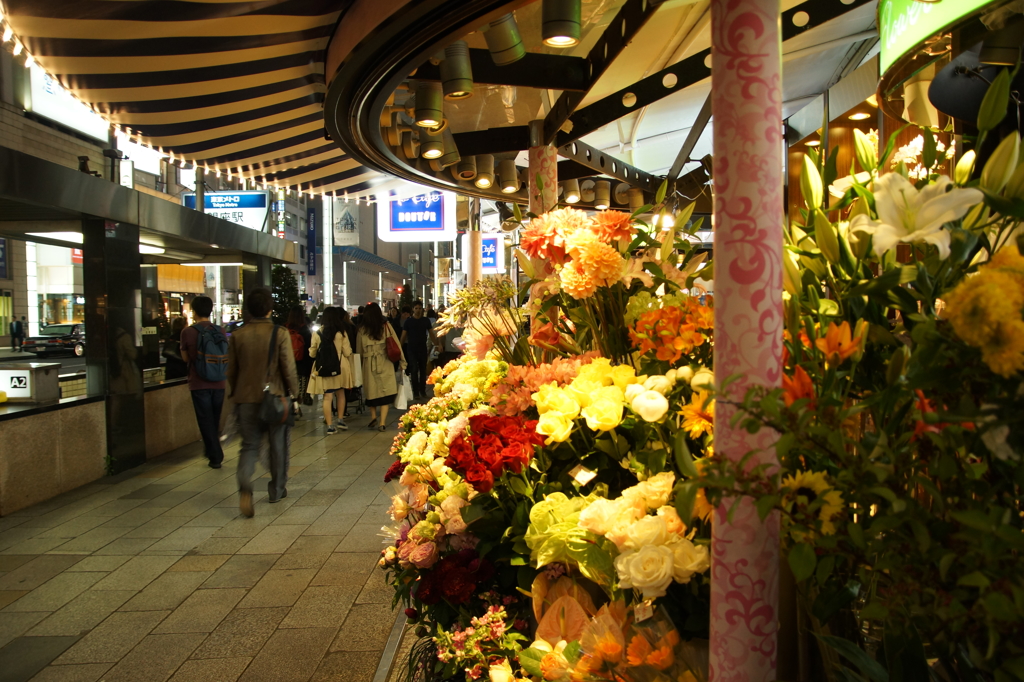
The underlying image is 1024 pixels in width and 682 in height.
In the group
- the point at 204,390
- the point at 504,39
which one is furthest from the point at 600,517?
the point at 204,390

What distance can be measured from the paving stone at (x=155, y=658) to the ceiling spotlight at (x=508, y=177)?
3.34 meters

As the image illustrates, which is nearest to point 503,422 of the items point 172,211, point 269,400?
point 269,400

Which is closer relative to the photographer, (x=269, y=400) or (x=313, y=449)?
(x=269, y=400)

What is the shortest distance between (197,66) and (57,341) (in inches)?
751

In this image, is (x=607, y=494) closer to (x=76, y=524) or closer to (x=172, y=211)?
(x=76, y=524)

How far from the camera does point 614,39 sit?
2496mm

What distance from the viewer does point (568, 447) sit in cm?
184

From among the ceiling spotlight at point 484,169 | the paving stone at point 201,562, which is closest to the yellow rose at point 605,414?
the ceiling spotlight at point 484,169

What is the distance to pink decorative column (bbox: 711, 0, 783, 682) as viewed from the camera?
1121 mm

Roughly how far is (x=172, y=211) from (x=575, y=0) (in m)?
6.72

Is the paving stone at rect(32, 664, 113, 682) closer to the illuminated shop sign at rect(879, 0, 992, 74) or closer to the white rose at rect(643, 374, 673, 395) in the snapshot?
the white rose at rect(643, 374, 673, 395)

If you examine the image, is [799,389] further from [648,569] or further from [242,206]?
[242,206]

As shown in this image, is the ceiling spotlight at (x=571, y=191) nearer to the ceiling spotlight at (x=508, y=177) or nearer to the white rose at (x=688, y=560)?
the ceiling spotlight at (x=508, y=177)

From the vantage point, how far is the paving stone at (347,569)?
3988mm
